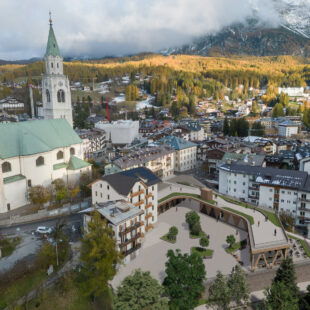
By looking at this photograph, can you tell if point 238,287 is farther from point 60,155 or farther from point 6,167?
point 60,155

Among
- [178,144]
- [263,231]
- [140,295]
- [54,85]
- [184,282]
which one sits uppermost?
[54,85]

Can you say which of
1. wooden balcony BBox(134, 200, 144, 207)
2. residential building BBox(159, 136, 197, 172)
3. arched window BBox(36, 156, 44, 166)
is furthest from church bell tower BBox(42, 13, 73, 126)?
wooden balcony BBox(134, 200, 144, 207)

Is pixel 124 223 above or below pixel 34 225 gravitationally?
above

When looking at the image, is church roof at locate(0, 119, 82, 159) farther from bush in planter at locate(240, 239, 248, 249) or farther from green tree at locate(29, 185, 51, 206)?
bush in planter at locate(240, 239, 248, 249)

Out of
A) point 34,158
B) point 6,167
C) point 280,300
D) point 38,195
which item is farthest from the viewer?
point 34,158

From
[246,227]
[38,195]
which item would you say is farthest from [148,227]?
[38,195]

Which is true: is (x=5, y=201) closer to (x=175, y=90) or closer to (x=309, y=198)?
(x=309, y=198)

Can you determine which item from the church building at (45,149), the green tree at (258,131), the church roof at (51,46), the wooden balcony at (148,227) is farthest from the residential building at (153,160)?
the green tree at (258,131)

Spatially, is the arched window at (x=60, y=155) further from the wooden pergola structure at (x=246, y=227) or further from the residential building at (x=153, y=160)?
the wooden pergola structure at (x=246, y=227)
